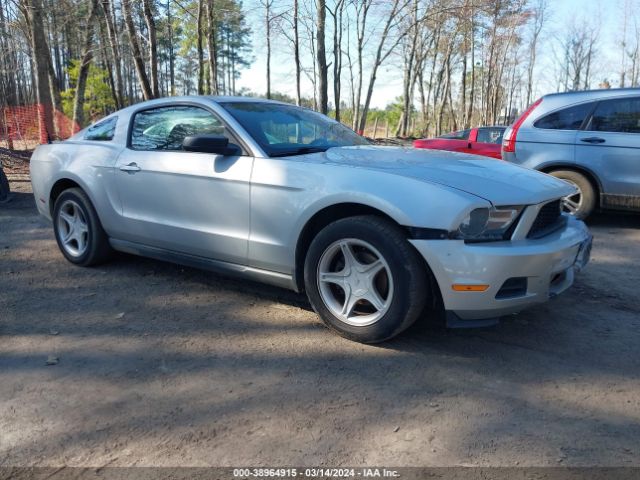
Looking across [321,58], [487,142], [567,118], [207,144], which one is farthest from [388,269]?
[321,58]

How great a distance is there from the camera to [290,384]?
2738 mm

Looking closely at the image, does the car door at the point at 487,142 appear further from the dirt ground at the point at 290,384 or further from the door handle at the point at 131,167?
the door handle at the point at 131,167

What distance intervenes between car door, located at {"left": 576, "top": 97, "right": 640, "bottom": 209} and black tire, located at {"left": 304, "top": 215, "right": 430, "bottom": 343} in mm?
4666

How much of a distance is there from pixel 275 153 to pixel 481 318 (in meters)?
1.71

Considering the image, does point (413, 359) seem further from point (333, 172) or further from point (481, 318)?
point (333, 172)

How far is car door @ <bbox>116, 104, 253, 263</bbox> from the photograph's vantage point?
3.61 m

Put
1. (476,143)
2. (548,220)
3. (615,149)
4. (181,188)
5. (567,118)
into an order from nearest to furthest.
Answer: (548,220), (181,188), (615,149), (567,118), (476,143)

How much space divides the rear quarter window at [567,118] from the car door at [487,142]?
4.04 meters

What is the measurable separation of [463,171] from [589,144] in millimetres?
4246

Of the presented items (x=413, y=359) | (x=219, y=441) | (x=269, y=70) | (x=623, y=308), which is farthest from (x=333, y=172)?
(x=269, y=70)

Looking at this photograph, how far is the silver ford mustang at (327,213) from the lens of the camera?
113 inches

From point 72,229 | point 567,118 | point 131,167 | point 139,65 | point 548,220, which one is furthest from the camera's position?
point 139,65

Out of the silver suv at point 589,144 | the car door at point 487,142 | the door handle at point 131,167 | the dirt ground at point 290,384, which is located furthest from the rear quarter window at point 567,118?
the door handle at point 131,167

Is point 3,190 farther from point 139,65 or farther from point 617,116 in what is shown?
point 617,116
